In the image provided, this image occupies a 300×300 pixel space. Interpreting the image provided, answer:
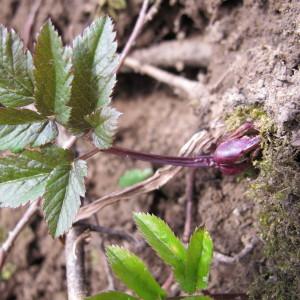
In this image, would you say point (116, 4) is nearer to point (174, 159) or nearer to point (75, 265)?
point (174, 159)

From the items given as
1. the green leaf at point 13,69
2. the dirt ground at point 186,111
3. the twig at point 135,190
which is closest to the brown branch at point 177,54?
the dirt ground at point 186,111

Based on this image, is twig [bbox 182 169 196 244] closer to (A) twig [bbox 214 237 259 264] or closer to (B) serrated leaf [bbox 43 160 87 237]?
(A) twig [bbox 214 237 259 264]

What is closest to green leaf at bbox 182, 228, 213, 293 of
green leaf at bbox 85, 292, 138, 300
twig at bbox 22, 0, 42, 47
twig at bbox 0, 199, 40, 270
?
green leaf at bbox 85, 292, 138, 300

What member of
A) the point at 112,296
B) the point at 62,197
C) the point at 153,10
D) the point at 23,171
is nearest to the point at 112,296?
the point at 112,296

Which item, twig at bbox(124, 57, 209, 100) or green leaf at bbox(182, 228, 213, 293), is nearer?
green leaf at bbox(182, 228, 213, 293)

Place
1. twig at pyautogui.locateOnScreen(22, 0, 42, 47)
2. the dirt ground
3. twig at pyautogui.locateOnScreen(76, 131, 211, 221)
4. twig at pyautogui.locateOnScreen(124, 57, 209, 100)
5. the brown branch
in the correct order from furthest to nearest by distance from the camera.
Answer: twig at pyautogui.locateOnScreen(22, 0, 42, 47) → the brown branch → twig at pyautogui.locateOnScreen(124, 57, 209, 100) → twig at pyautogui.locateOnScreen(76, 131, 211, 221) → the dirt ground

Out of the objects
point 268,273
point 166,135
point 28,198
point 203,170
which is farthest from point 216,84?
point 28,198
